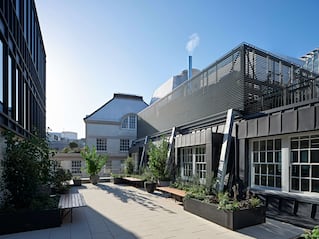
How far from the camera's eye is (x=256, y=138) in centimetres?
773

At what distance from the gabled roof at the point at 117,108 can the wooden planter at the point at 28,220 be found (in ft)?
63.3

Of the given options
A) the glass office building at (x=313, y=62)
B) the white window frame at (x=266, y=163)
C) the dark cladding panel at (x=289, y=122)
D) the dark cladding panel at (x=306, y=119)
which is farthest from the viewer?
the glass office building at (x=313, y=62)

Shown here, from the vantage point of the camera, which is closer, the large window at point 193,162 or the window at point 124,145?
the large window at point 193,162

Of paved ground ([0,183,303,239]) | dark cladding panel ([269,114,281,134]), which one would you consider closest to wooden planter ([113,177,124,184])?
paved ground ([0,183,303,239])

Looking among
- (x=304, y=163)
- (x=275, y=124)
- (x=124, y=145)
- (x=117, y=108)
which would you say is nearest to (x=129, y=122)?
(x=117, y=108)

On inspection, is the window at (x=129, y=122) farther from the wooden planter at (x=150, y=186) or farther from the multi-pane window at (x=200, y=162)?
the multi-pane window at (x=200, y=162)

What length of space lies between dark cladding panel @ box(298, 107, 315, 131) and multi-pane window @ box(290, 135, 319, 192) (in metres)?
0.37

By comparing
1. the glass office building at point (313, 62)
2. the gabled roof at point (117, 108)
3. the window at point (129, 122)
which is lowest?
the window at point (129, 122)

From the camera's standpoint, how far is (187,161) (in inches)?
460

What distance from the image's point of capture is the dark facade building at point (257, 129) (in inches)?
241

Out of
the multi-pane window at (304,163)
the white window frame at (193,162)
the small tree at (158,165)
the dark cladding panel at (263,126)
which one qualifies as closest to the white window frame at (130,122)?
the small tree at (158,165)

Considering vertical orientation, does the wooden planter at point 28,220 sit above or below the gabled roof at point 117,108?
below

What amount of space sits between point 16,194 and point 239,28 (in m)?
9.42

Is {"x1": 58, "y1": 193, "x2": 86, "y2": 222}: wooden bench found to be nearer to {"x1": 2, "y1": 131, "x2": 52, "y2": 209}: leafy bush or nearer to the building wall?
{"x1": 2, "y1": 131, "x2": 52, "y2": 209}: leafy bush
